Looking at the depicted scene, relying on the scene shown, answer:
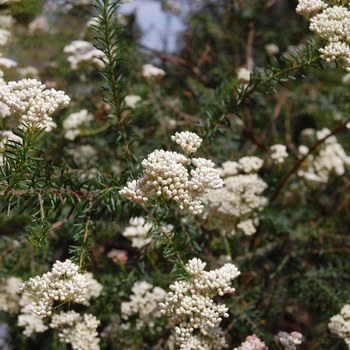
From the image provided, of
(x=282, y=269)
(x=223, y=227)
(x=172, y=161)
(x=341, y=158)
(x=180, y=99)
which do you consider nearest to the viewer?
(x=172, y=161)

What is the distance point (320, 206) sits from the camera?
145 cm

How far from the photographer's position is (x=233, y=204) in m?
0.95

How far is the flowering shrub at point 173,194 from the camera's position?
652mm

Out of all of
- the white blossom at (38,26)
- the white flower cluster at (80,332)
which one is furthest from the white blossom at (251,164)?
the white blossom at (38,26)

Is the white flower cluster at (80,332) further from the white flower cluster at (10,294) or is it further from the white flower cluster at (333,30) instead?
the white flower cluster at (333,30)

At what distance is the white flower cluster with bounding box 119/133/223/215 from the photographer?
23.6 inches

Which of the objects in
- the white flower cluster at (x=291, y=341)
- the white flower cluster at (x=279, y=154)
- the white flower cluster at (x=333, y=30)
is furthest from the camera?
the white flower cluster at (x=279, y=154)

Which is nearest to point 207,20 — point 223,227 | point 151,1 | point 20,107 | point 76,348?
point 151,1

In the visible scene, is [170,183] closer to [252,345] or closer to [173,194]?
A: [173,194]

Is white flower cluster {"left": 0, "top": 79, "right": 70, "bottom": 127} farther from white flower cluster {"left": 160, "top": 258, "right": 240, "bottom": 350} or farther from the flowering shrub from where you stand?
white flower cluster {"left": 160, "top": 258, "right": 240, "bottom": 350}

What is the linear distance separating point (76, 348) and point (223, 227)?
0.44 m

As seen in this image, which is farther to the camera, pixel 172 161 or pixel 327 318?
pixel 327 318

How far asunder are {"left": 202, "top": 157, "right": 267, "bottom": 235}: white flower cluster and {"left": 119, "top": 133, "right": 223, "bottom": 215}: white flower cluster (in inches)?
11.7

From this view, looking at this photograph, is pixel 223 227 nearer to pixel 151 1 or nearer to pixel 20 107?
pixel 20 107
